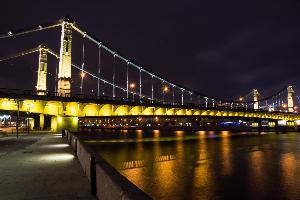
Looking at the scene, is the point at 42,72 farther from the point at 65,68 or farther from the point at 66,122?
the point at 66,122

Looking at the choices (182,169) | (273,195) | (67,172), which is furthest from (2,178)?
(182,169)

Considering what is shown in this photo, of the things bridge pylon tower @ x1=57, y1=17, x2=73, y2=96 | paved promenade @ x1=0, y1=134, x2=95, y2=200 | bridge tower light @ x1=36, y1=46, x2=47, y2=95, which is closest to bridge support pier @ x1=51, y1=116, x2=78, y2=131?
bridge pylon tower @ x1=57, y1=17, x2=73, y2=96

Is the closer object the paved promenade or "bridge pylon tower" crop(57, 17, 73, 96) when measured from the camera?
the paved promenade

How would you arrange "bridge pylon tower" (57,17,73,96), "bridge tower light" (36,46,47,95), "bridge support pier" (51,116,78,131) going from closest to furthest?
"bridge pylon tower" (57,17,73,96) < "bridge support pier" (51,116,78,131) < "bridge tower light" (36,46,47,95)

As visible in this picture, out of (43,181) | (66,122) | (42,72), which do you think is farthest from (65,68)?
(43,181)

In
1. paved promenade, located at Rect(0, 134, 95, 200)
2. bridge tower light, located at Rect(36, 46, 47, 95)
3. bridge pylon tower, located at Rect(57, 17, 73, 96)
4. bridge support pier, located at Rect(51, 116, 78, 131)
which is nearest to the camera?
paved promenade, located at Rect(0, 134, 95, 200)

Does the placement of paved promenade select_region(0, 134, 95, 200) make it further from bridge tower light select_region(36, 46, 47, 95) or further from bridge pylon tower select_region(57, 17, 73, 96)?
bridge tower light select_region(36, 46, 47, 95)

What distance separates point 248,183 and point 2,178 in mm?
13061

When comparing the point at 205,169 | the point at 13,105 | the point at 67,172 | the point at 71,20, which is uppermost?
the point at 71,20

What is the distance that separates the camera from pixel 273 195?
1523 centimetres

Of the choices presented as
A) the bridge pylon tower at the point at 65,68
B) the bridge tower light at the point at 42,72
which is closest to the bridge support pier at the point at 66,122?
the bridge pylon tower at the point at 65,68

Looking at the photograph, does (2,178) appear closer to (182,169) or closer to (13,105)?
(182,169)

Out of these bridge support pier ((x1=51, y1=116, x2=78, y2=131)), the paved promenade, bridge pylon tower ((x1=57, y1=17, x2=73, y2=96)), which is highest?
bridge pylon tower ((x1=57, y1=17, x2=73, y2=96))

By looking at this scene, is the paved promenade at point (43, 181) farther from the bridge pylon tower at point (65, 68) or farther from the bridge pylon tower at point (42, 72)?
the bridge pylon tower at point (42, 72)
